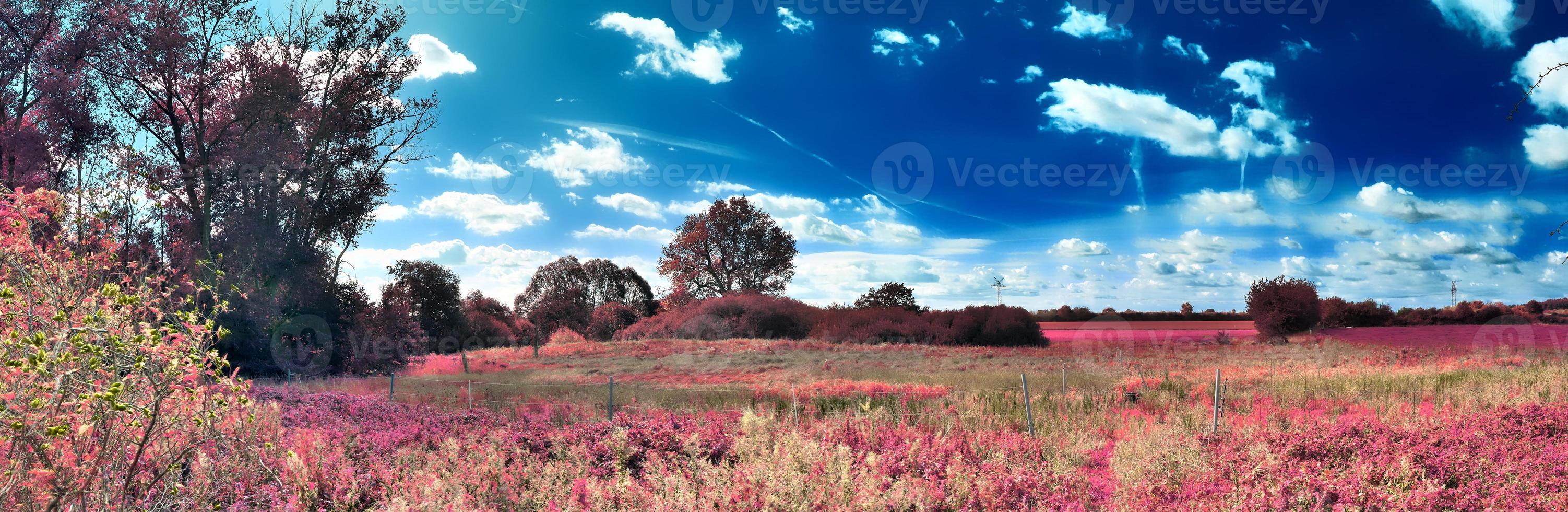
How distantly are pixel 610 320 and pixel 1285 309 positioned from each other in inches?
1263

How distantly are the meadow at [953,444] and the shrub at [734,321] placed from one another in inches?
709

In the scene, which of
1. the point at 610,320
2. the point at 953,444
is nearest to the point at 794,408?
the point at 953,444

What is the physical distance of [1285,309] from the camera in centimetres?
2777

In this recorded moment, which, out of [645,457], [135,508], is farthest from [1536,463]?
[135,508]

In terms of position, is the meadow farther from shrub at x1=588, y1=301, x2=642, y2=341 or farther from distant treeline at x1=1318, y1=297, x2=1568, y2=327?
shrub at x1=588, y1=301, x2=642, y2=341

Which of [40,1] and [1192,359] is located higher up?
[40,1]

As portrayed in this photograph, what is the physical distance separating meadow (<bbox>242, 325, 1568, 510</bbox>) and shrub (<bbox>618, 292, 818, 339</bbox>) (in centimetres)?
1801

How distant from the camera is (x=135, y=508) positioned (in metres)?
4.32

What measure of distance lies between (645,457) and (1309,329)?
1189 inches

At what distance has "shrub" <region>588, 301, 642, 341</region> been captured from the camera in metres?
41.6

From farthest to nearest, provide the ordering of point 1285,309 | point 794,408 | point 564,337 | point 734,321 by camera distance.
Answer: point 564,337 < point 734,321 < point 1285,309 < point 794,408

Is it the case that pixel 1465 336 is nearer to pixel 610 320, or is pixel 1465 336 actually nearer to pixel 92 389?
pixel 92 389

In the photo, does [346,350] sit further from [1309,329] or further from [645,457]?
[1309,329]

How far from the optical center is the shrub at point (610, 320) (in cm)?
4162
